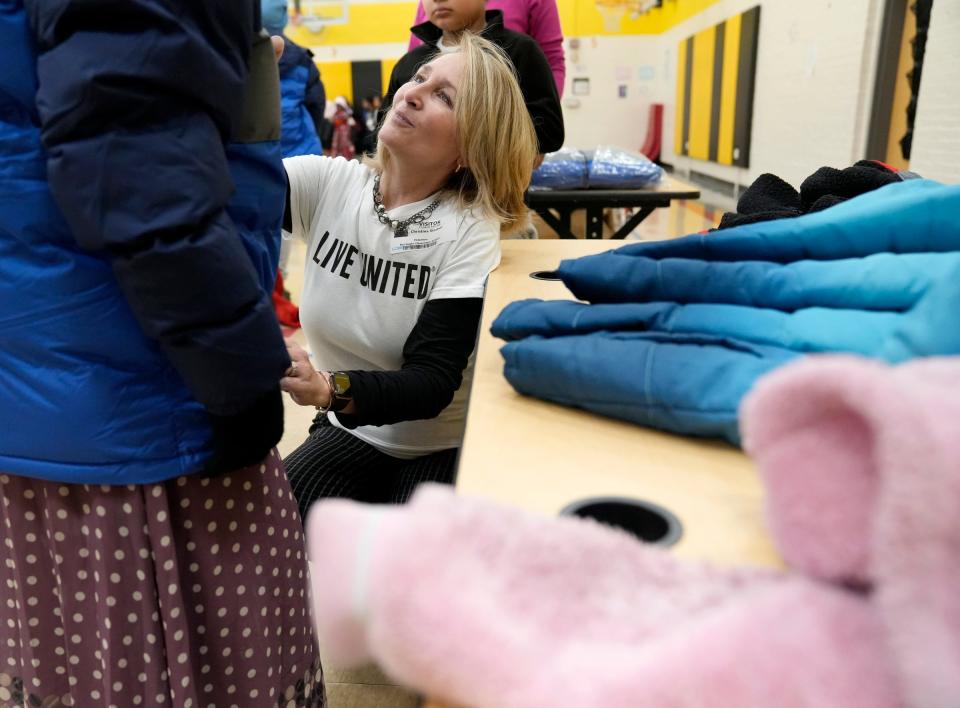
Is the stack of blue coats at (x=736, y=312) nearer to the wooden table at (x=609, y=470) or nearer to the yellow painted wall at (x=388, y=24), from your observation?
the wooden table at (x=609, y=470)

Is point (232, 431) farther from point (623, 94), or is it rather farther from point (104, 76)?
point (623, 94)

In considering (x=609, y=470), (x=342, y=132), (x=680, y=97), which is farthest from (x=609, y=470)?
(x=680, y=97)

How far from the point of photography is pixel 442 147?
1368mm

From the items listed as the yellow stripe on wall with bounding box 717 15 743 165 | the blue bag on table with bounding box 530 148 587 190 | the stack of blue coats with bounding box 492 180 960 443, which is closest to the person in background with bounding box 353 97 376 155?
the yellow stripe on wall with bounding box 717 15 743 165

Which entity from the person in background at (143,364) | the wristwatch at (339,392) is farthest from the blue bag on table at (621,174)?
the person in background at (143,364)

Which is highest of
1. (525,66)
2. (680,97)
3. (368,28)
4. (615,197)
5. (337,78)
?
(368,28)

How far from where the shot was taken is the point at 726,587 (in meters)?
0.43

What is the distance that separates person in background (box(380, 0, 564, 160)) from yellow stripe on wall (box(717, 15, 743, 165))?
5.10 metres

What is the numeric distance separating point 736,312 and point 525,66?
1.43 meters

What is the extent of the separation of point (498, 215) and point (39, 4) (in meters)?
0.86

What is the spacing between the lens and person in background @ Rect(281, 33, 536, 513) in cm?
130

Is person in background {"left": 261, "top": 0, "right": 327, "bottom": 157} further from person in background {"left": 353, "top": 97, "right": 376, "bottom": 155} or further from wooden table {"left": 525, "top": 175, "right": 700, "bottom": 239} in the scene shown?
person in background {"left": 353, "top": 97, "right": 376, "bottom": 155}

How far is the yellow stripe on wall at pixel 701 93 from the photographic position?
727cm

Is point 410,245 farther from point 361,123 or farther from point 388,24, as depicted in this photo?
point 388,24
